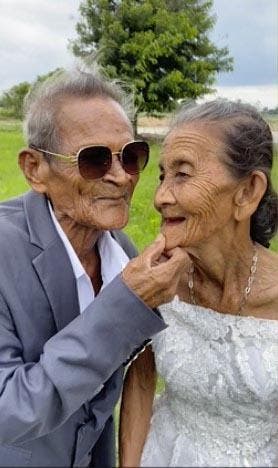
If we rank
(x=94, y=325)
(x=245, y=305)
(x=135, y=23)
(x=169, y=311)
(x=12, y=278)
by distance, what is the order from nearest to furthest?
(x=94, y=325) → (x=12, y=278) → (x=245, y=305) → (x=169, y=311) → (x=135, y=23)

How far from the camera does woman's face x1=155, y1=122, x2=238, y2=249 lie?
1465 millimetres

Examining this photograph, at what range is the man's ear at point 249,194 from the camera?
1603 millimetres

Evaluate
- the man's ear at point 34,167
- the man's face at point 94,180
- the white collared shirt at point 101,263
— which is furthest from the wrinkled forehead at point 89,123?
the white collared shirt at point 101,263

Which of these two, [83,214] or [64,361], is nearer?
[64,361]

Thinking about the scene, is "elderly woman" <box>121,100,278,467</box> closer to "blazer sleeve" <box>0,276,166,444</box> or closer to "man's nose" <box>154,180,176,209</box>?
"man's nose" <box>154,180,176,209</box>

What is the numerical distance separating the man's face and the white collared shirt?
8 centimetres

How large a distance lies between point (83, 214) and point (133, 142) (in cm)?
25

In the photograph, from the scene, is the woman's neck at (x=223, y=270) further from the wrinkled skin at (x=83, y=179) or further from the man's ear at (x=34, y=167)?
the man's ear at (x=34, y=167)

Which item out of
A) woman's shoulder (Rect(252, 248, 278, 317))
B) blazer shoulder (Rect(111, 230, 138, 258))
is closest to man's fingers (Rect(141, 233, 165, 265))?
woman's shoulder (Rect(252, 248, 278, 317))

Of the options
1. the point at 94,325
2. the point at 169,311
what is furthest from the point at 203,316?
the point at 94,325

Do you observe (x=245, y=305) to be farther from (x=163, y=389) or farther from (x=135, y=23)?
(x=135, y=23)

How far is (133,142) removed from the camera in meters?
1.74

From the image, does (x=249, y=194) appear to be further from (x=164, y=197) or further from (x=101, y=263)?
(x=101, y=263)

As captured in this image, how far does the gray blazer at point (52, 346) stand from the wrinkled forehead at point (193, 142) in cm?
40
